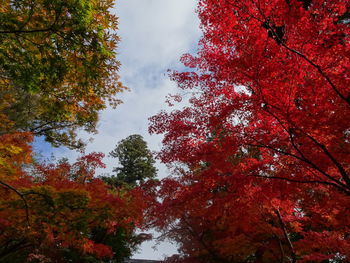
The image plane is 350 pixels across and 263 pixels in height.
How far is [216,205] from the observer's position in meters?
9.09

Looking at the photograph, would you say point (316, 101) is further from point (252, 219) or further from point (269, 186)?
point (252, 219)

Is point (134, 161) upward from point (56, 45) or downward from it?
upward

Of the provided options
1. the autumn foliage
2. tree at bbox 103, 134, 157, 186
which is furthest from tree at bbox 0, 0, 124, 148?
tree at bbox 103, 134, 157, 186

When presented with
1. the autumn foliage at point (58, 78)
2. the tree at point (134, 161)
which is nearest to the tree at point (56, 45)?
the autumn foliage at point (58, 78)

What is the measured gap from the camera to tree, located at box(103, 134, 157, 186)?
99.5 ft

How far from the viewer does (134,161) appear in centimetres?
3131

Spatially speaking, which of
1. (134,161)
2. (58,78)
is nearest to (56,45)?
(58,78)

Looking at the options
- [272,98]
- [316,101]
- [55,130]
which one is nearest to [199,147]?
[272,98]

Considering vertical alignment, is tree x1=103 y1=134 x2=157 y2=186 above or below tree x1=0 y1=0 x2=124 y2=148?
above

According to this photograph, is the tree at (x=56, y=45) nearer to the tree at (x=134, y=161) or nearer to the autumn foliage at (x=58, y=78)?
the autumn foliage at (x=58, y=78)

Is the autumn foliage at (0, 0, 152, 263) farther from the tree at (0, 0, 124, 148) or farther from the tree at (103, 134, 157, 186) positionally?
the tree at (103, 134, 157, 186)

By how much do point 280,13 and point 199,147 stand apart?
14.3 feet

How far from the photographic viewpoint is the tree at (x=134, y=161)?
99.5 feet

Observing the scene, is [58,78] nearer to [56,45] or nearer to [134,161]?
[56,45]
